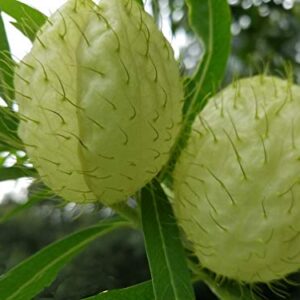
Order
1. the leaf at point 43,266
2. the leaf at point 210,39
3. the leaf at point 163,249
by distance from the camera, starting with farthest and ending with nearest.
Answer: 1. the leaf at point 210,39
2. the leaf at point 43,266
3. the leaf at point 163,249

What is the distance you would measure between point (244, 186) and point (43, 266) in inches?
14.7

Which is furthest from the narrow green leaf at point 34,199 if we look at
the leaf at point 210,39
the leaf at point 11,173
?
the leaf at point 210,39

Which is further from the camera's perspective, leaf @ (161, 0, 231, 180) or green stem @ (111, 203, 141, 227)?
leaf @ (161, 0, 231, 180)

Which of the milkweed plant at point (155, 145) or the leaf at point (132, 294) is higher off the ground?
the milkweed plant at point (155, 145)

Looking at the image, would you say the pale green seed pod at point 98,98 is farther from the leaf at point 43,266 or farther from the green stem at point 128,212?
the leaf at point 43,266

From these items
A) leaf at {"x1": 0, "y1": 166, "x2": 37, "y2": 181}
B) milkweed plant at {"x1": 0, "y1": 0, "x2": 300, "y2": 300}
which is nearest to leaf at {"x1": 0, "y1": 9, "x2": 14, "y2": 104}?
milkweed plant at {"x1": 0, "y1": 0, "x2": 300, "y2": 300}

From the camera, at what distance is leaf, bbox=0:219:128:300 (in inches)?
44.5

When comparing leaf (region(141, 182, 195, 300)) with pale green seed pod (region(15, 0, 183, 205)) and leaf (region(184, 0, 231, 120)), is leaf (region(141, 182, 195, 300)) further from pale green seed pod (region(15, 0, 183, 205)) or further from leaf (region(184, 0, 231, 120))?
leaf (region(184, 0, 231, 120))

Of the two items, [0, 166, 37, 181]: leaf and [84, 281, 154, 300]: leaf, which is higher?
[0, 166, 37, 181]: leaf

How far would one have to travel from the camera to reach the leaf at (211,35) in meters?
1.25

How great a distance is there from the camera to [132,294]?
1.13m

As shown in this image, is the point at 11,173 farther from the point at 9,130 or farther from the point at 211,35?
the point at 211,35

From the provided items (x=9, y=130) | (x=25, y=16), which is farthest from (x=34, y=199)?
(x=25, y=16)

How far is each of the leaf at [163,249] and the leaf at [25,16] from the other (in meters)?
0.26
